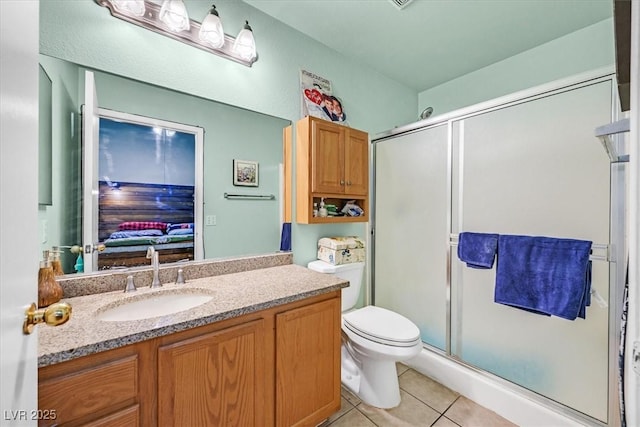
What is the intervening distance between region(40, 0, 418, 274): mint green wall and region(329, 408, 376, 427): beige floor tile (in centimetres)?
96

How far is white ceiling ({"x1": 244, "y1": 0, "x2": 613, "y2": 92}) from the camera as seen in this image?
162cm

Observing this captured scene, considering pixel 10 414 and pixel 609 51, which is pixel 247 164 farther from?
pixel 609 51

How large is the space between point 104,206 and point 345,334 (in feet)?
4.91

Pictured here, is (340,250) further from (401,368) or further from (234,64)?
(234,64)

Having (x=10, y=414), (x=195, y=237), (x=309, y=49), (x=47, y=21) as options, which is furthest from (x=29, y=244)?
(x=309, y=49)

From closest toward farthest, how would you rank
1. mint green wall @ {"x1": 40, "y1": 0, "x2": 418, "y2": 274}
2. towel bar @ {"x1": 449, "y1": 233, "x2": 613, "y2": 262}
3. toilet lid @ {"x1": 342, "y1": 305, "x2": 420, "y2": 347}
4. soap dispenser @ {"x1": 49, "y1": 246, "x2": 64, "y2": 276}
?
soap dispenser @ {"x1": 49, "y1": 246, "x2": 64, "y2": 276} < mint green wall @ {"x1": 40, "y1": 0, "x2": 418, "y2": 274} < towel bar @ {"x1": 449, "y1": 233, "x2": 613, "y2": 262} < toilet lid @ {"x1": 342, "y1": 305, "x2": 420, "y2": 347}

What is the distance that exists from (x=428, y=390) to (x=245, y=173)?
1881mm

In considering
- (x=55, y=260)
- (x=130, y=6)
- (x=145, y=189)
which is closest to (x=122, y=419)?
(x=55, y=260)

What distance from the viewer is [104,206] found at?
4.00 feet

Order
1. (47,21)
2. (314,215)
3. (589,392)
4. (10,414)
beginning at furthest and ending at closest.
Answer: (314,215), (589,392), (47,21), (10,414)

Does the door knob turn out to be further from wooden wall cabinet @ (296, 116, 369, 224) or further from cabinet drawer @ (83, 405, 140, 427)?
wooden wall cabinet @ (296, 116, 369, 224)

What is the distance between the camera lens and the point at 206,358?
97 centimetres

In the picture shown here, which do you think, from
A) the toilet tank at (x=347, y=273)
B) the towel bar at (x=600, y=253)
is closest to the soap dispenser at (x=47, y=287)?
the toilet tank at (x=347, y=273)

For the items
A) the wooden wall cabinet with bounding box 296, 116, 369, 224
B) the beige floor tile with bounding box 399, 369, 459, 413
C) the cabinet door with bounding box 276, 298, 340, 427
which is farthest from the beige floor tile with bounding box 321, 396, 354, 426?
the wooden wall cabinet with bounding box 296, 116, 369, 224
